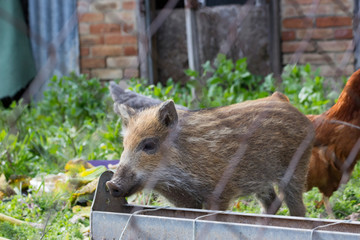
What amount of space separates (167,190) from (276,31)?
4121 mm

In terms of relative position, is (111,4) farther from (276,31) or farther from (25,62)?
(276,31)

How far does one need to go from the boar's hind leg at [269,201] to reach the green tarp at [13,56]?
402 centimetres

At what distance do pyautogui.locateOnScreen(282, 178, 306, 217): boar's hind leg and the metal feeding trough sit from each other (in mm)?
669

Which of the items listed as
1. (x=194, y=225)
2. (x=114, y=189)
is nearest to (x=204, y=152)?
(x=114, y=189)

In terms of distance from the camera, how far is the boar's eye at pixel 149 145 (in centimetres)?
258

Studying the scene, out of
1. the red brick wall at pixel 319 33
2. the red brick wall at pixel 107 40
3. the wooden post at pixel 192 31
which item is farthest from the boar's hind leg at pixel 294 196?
the red brick wall at pixel 107 40

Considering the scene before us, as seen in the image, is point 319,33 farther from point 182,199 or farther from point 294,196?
point 182,199

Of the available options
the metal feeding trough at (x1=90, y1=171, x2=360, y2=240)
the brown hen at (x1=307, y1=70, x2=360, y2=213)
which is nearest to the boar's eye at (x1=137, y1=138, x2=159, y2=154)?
the metal feeding trough at (x1=90, y1=171, x2=360, y2=240)

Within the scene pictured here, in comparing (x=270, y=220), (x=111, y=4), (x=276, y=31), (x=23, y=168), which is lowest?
(x=23, y=168)

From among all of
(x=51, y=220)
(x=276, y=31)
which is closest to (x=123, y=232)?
(x=51, y=220)

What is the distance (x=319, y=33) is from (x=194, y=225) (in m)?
4.75

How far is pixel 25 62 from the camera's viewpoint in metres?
6.42

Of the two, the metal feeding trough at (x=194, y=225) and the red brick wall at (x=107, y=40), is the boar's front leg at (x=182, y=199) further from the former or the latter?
the red brick wall at (x=107, y=40)

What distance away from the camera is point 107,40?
258 inches
